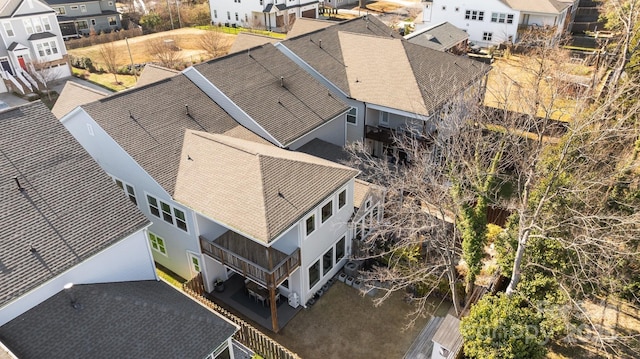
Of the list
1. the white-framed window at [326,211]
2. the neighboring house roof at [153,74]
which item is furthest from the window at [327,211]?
the neighboring house roof at [153,74]

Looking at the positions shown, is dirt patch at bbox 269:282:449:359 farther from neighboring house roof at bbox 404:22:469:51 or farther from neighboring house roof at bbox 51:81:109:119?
neighboring house roof at bbox 404:22:469:51

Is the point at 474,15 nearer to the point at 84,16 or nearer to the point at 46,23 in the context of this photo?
the point at 46,23

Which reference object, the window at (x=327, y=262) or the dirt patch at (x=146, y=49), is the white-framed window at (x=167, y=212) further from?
the dirt patch at (x=146, y=49)

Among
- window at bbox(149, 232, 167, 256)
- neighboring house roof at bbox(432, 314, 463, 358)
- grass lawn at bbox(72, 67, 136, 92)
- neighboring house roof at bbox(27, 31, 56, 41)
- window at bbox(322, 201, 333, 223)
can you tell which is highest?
neighboring house roof at bbox(27, 31, 56, 41)

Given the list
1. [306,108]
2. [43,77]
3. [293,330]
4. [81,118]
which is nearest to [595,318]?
[293,330]

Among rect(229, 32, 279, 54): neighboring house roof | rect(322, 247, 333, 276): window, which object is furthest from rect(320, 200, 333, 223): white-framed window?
rect(229, 32, 279, 54): neighboring house roof

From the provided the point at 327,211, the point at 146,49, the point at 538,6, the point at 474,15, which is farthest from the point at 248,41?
the point at 538,6
